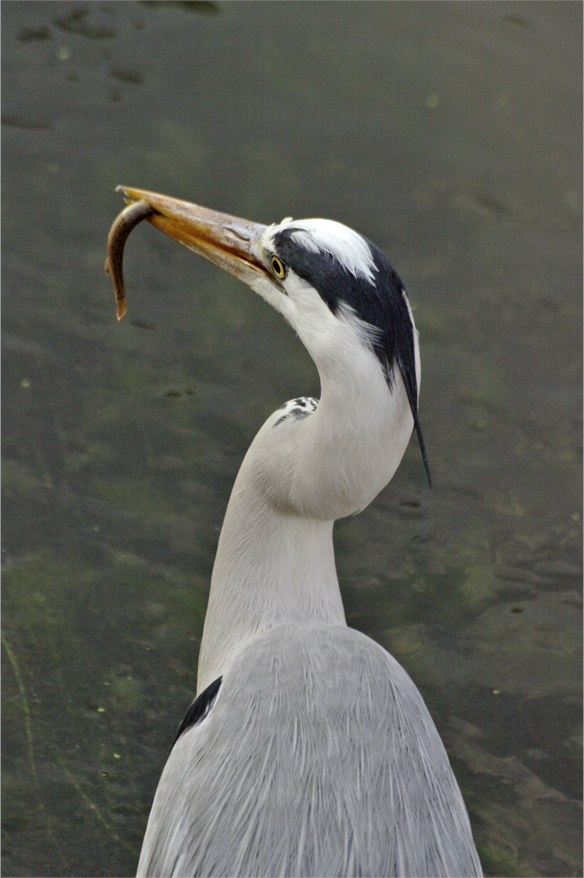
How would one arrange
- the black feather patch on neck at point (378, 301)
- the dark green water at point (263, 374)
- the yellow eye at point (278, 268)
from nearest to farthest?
the black feather patch on neck at point (378, 301) < the yellow eye at point (278, 268) < the dark green water at point (263, 374)

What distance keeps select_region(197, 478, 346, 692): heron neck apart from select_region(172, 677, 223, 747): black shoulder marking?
7cm

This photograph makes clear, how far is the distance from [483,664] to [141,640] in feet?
3.22

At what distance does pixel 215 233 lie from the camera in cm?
185

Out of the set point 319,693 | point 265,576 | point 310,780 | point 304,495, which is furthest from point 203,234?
point 310,780

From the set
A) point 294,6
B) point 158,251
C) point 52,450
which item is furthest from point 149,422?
point 294,6

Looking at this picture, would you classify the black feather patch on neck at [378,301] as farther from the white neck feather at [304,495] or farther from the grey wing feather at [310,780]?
the grey wing feather at [310,780]

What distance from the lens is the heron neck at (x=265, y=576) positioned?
192 centimetres

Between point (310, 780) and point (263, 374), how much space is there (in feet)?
6.04

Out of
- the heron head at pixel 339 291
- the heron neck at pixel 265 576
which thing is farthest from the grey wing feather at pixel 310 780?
the heron head at pixel 339 291

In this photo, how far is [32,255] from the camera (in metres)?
3.38

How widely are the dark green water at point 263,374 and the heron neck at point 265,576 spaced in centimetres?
69

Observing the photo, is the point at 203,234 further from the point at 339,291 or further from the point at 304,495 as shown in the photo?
the point at 304,495

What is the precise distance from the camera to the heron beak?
179cm

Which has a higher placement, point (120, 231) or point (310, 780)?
point (120, 231)
